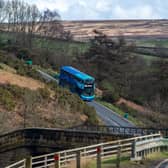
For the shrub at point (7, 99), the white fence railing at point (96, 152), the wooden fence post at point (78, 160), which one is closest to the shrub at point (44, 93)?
the shrub at point (7, 99)

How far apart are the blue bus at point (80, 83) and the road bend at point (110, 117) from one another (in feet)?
6.83

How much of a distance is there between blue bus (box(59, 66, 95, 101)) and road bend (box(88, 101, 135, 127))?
6.83 feet

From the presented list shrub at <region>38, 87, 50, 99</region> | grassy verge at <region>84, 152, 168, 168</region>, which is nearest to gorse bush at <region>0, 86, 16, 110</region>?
shrub at <region>38, 87, 50, 99</region>

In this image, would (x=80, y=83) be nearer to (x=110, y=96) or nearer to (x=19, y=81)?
(x=19, y=81)

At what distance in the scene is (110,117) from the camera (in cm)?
6600

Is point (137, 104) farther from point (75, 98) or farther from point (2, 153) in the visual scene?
point (2, 153)

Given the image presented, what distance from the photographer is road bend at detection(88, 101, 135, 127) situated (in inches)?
2420

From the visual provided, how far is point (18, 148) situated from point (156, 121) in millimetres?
27926

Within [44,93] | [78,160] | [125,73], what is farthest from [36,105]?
[125,73]

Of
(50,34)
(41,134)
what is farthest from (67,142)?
(50,34)

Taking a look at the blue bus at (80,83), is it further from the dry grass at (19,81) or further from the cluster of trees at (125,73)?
the cluster of trees at (125,73)

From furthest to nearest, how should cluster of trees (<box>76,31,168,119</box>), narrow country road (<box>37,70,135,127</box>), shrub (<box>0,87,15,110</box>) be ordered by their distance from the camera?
cluster of trees (<box>76,31,168,119</box>)
narrow country road (<box>37,70,135,127</box>)
shrub (<box>0,87,15,110</box>)

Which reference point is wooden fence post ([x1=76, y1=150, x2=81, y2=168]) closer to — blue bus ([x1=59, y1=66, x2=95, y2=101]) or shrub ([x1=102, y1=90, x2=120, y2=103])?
blue bus ([x1=59, y1=66, x2=95, y2=101])

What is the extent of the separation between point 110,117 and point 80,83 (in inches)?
268
